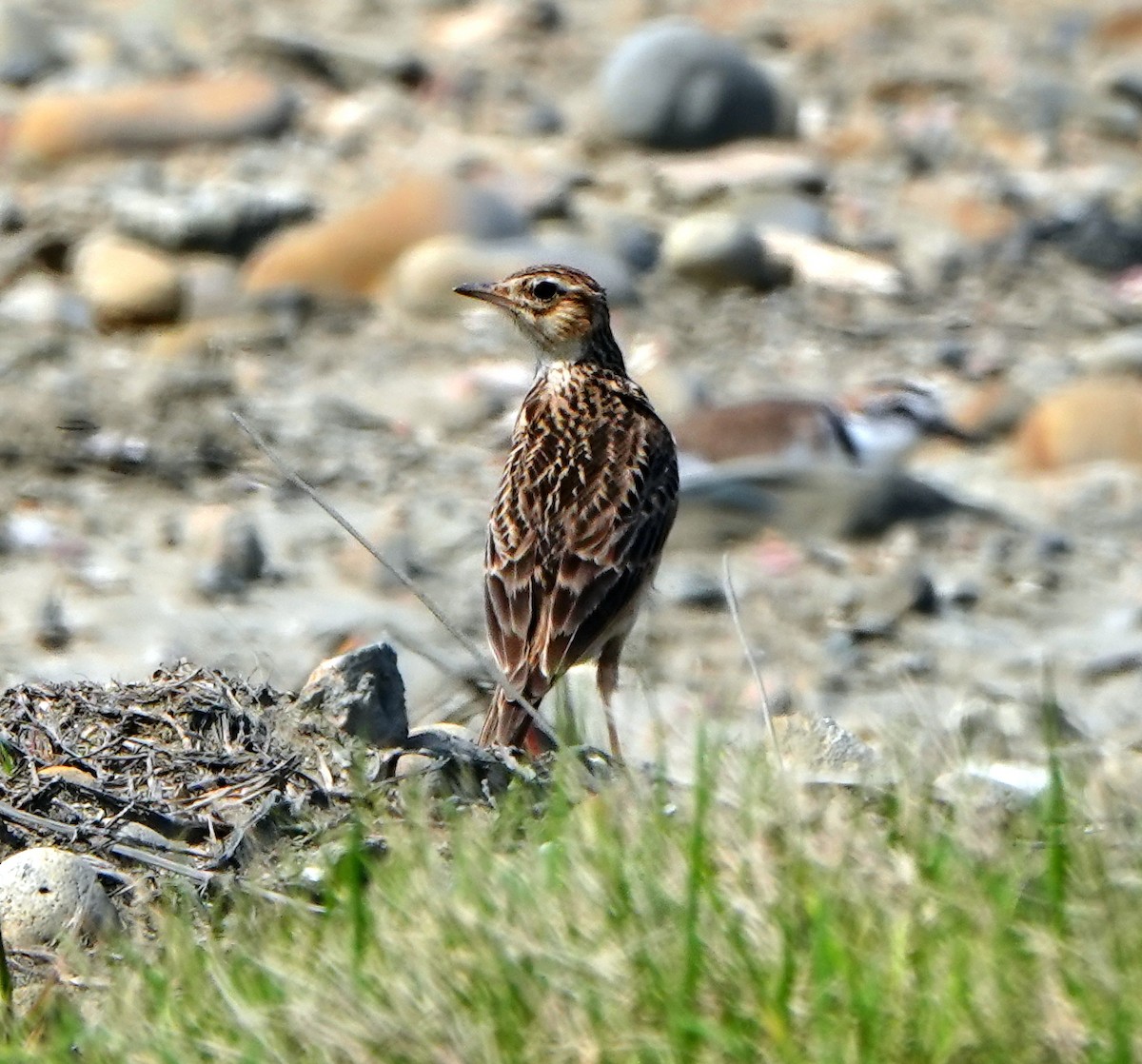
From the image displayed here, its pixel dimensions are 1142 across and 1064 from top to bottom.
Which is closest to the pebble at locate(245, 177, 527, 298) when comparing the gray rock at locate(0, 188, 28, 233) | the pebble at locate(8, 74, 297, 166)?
the gray rock at locate(0, 188, 28, 233)

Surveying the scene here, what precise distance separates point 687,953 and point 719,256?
7639 millimetres

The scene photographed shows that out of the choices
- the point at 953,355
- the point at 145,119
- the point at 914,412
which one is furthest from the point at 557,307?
the point at 145,119

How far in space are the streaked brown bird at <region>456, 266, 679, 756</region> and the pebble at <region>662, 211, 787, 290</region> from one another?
363 cm

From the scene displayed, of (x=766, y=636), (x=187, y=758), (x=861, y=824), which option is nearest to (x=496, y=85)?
(x=766, y=636)

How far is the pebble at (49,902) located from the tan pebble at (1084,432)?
5.70 m

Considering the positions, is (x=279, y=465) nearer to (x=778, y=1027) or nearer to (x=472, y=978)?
(x=472, y=978)

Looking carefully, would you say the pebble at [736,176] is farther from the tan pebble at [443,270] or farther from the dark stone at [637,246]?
the tan pebble at [443,270]

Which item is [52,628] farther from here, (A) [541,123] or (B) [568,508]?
(A) [541,123]

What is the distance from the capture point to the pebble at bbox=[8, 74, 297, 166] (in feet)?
40.2

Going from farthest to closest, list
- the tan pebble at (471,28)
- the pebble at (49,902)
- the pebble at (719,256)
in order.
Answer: the tan pebble at (471,28)
the pebble at (719,256)
the pebble at (49,902)

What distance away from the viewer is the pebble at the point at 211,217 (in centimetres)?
1120

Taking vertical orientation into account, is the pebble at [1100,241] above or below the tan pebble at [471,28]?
above

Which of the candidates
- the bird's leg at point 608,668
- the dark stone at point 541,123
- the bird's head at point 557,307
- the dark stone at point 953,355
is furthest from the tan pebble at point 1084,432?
the dark stone at point 541,123

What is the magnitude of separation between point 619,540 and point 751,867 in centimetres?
266
